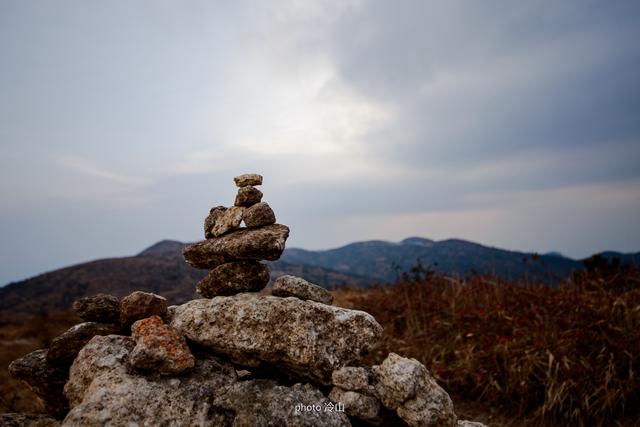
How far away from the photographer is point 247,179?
239 inches

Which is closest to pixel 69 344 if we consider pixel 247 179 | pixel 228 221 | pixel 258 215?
pixel 228 221

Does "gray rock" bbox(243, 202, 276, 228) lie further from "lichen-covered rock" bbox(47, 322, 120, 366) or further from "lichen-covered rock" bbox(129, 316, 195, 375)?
"lichen-covered rock" bbox(47, 322, 120, 366)

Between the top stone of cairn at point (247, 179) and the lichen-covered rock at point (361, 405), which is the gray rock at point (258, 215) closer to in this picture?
the top stone of cairn at point (247, 179)

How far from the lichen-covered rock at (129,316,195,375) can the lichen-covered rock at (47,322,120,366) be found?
865mm

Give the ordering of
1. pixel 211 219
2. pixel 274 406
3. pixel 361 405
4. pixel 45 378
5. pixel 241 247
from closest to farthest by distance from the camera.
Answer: pixel 274 406
pixel 361 405
pixel 45 378
pixel 241 247
pixel 211 219

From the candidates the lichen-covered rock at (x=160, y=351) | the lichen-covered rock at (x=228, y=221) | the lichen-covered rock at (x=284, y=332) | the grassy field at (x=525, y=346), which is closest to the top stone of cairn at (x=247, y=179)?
the lichen-covered rock at (x=228, y=221)

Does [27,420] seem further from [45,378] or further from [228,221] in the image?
[228,221]

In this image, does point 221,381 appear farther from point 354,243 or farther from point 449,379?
point 354,243

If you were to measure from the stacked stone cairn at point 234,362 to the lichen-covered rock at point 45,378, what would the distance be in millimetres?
13

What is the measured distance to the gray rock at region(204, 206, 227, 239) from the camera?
6.27 metres

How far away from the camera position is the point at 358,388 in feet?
15.1

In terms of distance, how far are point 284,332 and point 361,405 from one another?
1.23m

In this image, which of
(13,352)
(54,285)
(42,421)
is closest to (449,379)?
(42,421)

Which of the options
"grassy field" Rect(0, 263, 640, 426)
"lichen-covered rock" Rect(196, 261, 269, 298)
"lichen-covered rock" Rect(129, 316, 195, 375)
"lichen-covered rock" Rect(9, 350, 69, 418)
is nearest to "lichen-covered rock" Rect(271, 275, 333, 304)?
"lichen-covered rock" Rect(196, 261, 269, 298)
